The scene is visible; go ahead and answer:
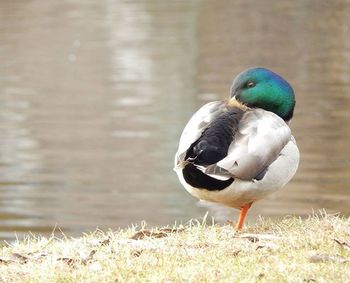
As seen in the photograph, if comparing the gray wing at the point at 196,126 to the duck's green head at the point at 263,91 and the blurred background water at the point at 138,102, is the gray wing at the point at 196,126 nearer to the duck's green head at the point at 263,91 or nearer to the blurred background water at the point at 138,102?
the duck's green head at the point at 263,91

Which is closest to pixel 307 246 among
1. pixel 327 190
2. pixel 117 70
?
pixel 327 190

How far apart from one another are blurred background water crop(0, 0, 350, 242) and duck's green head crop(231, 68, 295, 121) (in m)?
7.67

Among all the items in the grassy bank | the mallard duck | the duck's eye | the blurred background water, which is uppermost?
the duck's eye

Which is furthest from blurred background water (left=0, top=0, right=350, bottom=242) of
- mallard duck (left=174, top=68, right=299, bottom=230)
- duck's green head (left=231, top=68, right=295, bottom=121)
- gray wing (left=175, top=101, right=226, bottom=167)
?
mallard duck (left=174, top=68, right=299, bottom=230)

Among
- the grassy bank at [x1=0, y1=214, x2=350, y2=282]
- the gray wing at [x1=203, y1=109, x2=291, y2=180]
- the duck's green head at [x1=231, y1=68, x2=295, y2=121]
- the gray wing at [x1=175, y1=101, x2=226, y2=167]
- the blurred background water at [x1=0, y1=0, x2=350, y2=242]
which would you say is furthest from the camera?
the blurred background water at [x1=0, y1=0, x2=350, y2=242]

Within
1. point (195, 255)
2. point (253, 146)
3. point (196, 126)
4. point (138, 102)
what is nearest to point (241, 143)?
point (253, 146)

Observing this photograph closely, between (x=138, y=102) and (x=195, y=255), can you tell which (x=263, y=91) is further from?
(x=138, y=102)

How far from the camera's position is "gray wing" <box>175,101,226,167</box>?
599cm

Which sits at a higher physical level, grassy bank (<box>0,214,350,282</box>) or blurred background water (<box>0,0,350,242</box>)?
grassy bank (<box>0,214,350,282</box>)

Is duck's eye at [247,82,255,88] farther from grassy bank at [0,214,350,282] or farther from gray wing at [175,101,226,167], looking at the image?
grassy bank at [0,214,350,282]

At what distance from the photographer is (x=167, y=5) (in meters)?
51.1

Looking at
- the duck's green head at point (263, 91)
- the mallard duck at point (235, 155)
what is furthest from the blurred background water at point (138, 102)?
the mallard duck at point (235, 155)

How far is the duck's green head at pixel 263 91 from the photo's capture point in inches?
263

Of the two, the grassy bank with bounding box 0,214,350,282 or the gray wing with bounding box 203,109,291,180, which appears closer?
the grassy bank with bounding box 0,214,350,282
